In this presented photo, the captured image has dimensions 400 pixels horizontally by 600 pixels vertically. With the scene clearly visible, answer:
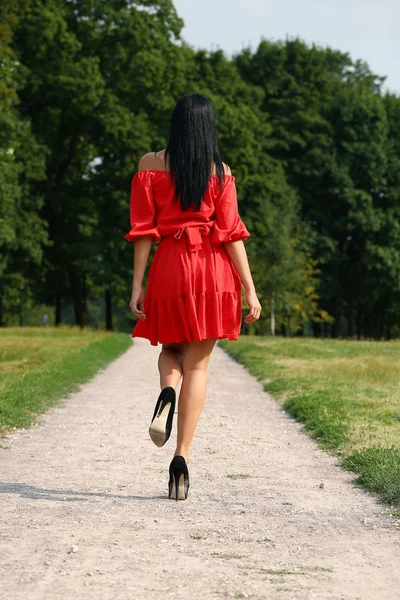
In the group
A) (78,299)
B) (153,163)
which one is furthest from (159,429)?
(78,299)

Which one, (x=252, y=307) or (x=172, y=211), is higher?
(x=172, y=211)

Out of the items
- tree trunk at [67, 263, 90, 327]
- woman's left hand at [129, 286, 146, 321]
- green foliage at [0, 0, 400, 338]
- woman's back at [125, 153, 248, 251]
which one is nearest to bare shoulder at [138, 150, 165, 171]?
woman's back at [125, 153, 248, 251]

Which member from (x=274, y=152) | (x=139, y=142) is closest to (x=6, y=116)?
(x=139, y=142)

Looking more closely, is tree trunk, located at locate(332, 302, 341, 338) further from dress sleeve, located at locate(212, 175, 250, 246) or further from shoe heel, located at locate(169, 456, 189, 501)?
shoe heel, located at locate(169, 456, 189, 501)

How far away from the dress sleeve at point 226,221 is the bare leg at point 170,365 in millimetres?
696

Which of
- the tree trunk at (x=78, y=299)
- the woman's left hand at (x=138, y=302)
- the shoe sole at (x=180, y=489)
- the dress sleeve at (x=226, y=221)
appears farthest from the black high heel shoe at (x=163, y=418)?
the tree trunk at (x=78, y=299)

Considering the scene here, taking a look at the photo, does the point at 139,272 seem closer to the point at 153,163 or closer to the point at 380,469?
the point at 153,163

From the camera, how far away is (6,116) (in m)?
31.3

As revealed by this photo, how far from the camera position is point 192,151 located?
5.59m

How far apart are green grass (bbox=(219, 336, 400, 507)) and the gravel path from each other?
0.19 m

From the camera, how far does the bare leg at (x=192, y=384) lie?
18.2 feet

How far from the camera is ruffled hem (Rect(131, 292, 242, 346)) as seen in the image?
5.50 m

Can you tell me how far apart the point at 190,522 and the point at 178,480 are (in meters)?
0.61

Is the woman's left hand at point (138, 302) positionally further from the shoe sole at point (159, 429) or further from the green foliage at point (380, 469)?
the green foliage at point (380, 469)
